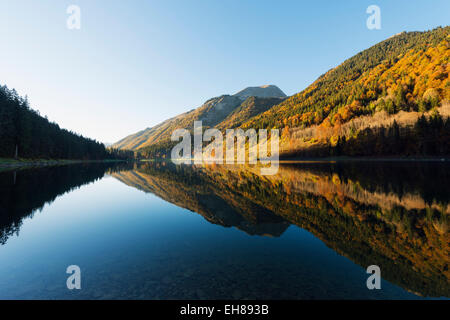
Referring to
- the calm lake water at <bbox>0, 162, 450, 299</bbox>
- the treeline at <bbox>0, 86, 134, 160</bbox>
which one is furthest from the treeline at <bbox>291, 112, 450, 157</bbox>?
the treeline at <bbox>0, 86, 134, 160</bbox>

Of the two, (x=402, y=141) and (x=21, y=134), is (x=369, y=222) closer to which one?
(x=21, y=134)

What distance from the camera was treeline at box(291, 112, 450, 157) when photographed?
77.2 m

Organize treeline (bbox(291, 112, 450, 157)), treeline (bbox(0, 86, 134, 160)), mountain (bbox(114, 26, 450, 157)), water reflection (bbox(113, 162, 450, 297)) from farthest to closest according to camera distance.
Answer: mountain (bbox(114, 26, 450, 157))
treeline (bbox(291, 112, 450, 157))
treeline (bbox(0, 86, 134, 160))
water reflection (bbox(113, 162, 450, 297))

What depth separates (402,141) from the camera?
8612 cm

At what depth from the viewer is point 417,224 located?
10094 millimetres

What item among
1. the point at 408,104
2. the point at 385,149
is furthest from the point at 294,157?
the point at 408,104

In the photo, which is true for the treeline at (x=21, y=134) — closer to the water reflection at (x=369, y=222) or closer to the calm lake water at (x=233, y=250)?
the calm lake water at (x=233, y=250)

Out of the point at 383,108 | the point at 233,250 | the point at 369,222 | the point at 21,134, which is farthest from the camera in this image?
the point at 383,108

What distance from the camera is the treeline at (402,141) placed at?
3041 inches

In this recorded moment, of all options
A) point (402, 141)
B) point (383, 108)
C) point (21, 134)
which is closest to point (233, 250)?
point (21, 134)

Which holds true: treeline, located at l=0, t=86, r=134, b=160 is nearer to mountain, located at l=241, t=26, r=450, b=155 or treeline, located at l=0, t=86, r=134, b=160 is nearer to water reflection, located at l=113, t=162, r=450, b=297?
water reflection, located at l=113, t=162, r=450, b=297

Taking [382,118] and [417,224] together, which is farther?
[382,118]
